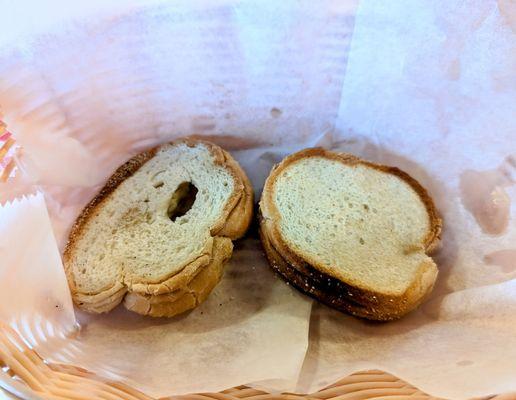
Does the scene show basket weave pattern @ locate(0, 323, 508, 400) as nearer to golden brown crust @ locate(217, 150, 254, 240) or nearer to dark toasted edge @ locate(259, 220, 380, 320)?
dark toasted edge @ locate(259, 220, 380, 320)

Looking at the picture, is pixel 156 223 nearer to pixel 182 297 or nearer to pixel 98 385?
pixel 182 297

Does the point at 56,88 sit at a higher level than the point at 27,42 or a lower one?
lower

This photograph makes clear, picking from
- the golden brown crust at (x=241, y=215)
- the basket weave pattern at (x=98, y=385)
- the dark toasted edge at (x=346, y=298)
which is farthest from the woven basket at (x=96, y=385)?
the golden brown crust at (x=241, y=215)

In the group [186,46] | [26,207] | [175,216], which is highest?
A: [186,46]

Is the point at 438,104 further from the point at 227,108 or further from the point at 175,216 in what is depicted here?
the point at 175,216

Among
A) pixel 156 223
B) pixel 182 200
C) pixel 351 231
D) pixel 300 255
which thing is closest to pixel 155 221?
pixel 156 223

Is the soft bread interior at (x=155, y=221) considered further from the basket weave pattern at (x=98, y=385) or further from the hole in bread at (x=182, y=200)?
the basket weave pattern at (x=98, y=385)

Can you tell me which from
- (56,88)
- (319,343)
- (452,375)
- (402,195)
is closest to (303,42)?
(402,195)
